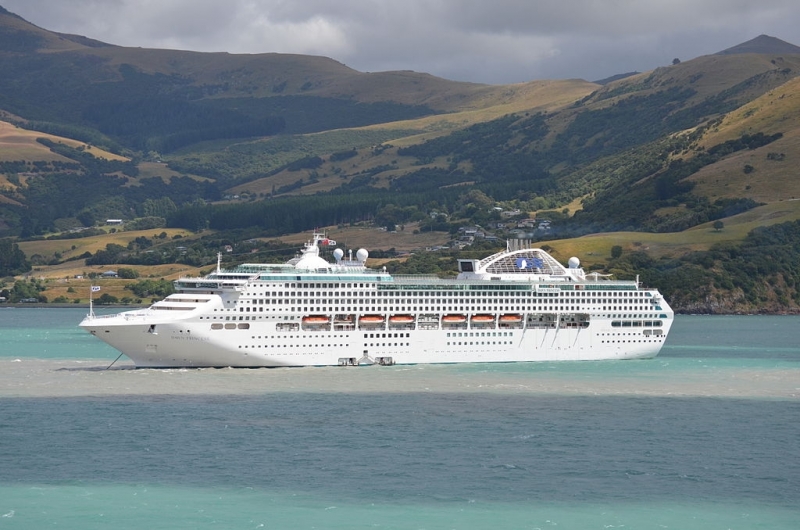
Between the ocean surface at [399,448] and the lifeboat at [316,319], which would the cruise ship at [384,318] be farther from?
the ocean surface at [399,448]

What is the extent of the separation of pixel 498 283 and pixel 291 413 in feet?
94.6

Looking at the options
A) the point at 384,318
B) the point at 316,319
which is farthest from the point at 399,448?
the point at 384,318

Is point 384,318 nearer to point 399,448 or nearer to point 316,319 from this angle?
point 316,319

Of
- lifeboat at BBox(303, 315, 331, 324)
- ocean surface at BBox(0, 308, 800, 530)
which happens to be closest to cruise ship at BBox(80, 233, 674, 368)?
lifeboat at BBox(303, 315, 331, 324)

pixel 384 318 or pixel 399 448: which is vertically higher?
pixel 384 318

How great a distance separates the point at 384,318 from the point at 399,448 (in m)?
30.9

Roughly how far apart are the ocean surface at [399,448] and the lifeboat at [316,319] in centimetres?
375

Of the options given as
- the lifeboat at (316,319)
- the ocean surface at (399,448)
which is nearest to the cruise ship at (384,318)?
the lifeboat at (316,319)

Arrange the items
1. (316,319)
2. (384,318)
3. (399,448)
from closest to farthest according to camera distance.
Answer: (399,448)
(316,319)
(384,318)

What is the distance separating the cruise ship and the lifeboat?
6 centimetres

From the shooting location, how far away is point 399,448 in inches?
2131

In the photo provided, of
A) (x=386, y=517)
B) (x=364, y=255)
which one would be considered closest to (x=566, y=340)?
(x=364, y=255)

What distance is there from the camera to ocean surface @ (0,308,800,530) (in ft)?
144

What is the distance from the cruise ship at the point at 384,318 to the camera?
78931mm
